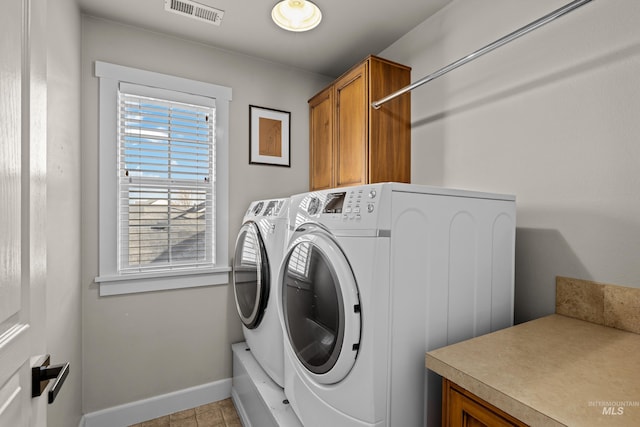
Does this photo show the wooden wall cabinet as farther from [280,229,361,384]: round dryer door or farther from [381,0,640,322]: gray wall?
[280,229,361,384]: round dryer door

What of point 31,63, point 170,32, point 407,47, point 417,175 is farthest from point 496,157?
point 170,32

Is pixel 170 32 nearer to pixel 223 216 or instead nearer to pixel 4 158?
pixel 223 216

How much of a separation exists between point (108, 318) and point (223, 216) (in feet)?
3.19

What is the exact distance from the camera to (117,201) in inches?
80.2

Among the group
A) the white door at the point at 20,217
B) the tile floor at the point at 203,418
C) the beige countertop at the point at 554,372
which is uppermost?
the white door at the point at 20,217

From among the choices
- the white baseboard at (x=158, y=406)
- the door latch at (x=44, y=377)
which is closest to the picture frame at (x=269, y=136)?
the white baseboard at (x=158, y=406)

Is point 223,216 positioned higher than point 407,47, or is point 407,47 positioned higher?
point 407,47

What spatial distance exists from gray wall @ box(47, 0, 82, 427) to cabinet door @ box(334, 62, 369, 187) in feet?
5.20

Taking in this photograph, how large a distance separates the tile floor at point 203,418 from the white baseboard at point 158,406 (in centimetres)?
4

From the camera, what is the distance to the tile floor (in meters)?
2.04

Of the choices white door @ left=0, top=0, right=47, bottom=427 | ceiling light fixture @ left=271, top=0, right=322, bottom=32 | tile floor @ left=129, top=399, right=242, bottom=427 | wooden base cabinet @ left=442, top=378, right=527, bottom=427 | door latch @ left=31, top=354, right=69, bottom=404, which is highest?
ceiling light fixture @ left=271, top=0, right=322, bottom=32

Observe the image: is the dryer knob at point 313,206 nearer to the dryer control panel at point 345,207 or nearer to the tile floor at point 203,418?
the dryer control panel at point 345,207

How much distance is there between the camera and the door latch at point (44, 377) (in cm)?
66

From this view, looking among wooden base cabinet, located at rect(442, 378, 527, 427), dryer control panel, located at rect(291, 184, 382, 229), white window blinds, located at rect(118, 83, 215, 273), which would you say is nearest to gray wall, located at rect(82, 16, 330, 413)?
white window blinds, located at rect(118, 83, 215, 273)
